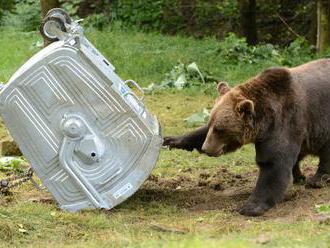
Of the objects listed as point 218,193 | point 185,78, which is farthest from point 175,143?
point 185,78

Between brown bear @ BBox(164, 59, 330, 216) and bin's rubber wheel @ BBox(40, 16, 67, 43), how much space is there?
1.56 m

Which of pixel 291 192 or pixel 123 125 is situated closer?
pixel 123 125

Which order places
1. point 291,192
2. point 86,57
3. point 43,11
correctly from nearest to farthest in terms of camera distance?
1. point 86,57
2. point 291,192
3. point 43,11

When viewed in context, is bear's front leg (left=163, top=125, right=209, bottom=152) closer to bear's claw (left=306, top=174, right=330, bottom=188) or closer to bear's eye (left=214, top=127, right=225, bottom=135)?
bear's eye (left=214, top=127, right=225, bottom=135)

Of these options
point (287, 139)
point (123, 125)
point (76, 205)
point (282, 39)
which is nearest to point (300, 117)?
point (287, 139)

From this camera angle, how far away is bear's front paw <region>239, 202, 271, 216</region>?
273 inches

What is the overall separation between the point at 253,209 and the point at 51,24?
243 centimetres

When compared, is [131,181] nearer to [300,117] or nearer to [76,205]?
[76,205]

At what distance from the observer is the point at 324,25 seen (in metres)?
16.1

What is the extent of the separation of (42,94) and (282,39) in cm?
1642

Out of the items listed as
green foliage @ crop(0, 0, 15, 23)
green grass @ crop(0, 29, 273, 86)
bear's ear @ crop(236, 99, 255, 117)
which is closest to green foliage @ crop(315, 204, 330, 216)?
bear's ear @ crop(236, 99, 255, 117)

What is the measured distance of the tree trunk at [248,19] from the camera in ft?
65.3

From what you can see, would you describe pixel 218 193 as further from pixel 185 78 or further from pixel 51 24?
pixel 185 78

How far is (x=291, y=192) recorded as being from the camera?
772cm
